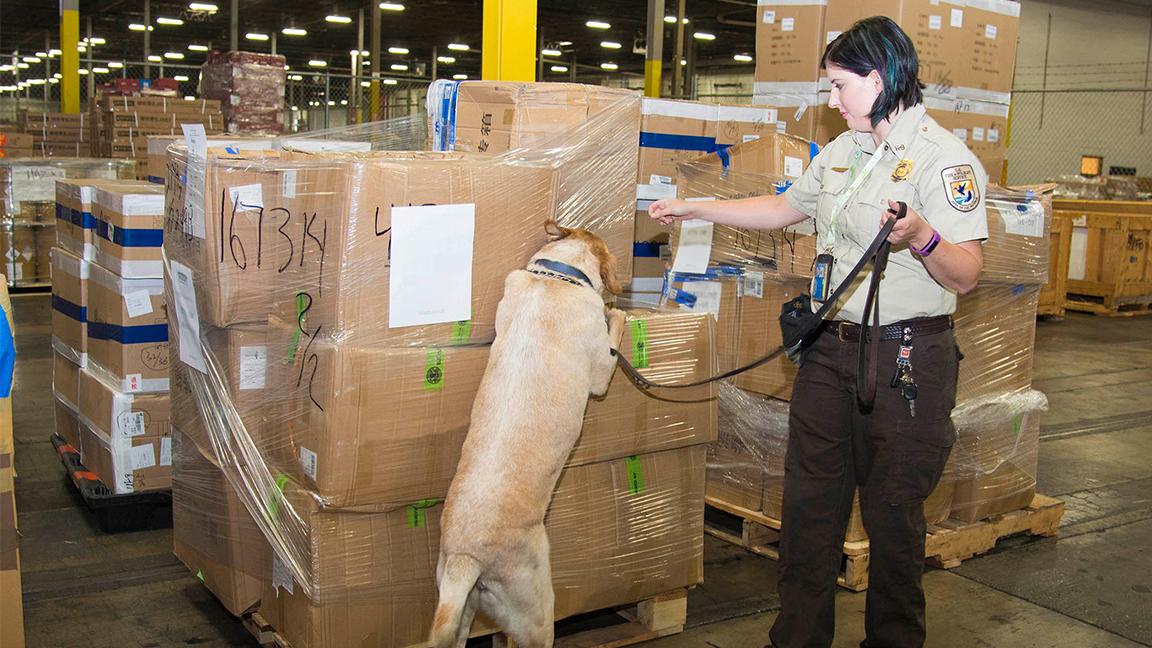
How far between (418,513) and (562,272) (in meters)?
0.79

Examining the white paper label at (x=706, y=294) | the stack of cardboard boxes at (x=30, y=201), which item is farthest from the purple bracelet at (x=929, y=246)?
the stack of cardboard boxes at (x=30, y=201)

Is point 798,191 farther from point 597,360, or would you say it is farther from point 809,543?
point 809,543

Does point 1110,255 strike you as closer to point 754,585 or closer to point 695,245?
point 695,245

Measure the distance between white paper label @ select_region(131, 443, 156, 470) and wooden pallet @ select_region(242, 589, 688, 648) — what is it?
1.26 m

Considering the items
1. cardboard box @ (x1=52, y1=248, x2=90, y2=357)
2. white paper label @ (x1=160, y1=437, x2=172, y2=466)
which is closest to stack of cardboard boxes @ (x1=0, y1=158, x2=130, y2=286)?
cardboard box @ (x1=52, y1=248, x2=90, y2=357)

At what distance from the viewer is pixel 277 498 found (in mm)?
2873

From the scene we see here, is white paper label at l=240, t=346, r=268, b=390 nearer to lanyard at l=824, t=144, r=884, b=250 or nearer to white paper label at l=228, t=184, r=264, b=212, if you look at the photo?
white paper label at l=228, t=184, r=264, b=212

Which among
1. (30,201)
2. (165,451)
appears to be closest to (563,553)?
(165,451)

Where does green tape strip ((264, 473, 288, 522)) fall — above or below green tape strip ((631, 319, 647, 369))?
below

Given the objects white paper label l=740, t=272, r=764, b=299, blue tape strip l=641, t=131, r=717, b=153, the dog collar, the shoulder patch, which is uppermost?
blue tape strip l=641, t=131, r=717, b=153

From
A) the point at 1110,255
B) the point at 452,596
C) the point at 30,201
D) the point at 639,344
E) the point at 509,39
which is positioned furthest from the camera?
the point at 1110,255

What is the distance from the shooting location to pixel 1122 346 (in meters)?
9.80

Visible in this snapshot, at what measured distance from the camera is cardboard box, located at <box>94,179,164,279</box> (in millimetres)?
4047

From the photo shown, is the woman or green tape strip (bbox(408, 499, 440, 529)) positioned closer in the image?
the woman
